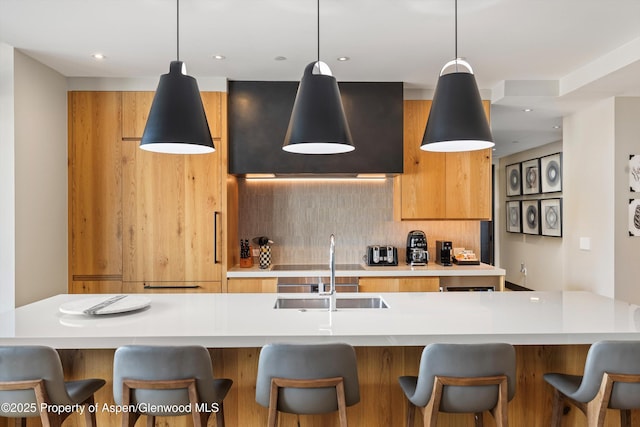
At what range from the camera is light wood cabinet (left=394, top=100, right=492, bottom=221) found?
423 cm

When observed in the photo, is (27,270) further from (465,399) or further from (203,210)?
(465,399)

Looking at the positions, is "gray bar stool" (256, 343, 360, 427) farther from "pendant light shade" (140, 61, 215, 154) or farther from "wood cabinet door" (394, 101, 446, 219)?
"wood cabinet door" (394, 101, 446, 219)

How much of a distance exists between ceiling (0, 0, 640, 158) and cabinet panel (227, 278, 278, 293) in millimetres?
1710

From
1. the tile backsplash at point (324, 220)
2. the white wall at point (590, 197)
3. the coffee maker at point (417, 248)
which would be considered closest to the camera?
the white wall at point (590, 197)

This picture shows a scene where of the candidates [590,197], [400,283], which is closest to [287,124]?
[400,283]

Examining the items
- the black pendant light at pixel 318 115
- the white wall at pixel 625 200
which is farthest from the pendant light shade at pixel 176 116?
the white wall at pixel 625 200

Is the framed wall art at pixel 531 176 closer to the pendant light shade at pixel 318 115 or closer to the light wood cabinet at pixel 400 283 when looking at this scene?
the light wood cabinet at pixel 400 283

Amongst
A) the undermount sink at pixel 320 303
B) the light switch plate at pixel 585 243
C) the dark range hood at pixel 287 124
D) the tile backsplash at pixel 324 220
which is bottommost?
the undermount sink at pixel 320 303

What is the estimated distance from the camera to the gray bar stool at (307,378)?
5.59ft

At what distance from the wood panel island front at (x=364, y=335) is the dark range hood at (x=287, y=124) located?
172 centimetres

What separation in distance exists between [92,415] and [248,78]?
2839mm

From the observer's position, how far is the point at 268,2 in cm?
261

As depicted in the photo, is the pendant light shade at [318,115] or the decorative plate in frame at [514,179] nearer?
the pendant light shade at [318,115]

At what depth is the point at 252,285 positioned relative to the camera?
395 centimetres
